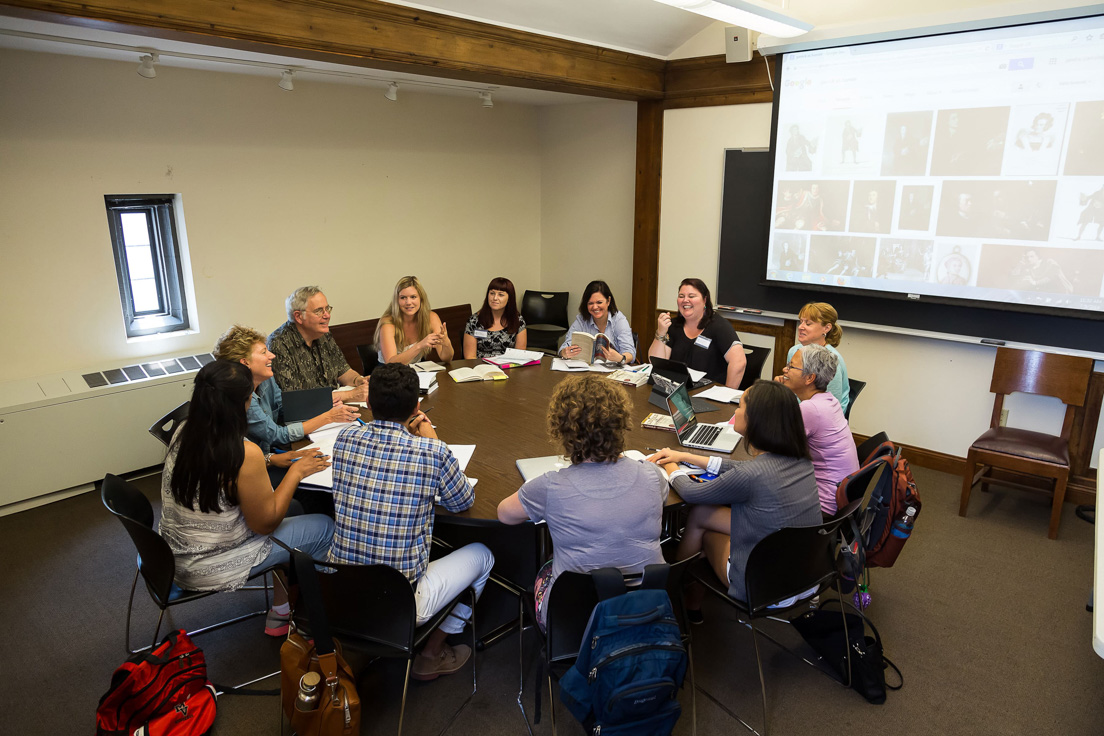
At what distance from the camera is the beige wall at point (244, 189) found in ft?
13.9

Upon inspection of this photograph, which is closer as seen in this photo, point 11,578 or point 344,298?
point 11,578

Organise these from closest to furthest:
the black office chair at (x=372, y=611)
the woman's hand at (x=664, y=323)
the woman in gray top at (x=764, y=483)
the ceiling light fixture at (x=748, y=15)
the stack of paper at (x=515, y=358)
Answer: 1. the black office chair at (x=372, y=611)
2. the woman in gray top at (x=764, y=483)
3. the ceiling light fixture at (x=748, y=15)
4. the stack of paper at (x=515, y=358)
5. the woman's hand at (x=664, y=323)

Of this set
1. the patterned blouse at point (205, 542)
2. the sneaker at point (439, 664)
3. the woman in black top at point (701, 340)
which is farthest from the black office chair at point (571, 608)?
the woman in black top at point (701, 340)

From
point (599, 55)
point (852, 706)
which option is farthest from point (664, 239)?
point (852, 706)

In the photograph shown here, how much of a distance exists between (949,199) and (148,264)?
536 cm

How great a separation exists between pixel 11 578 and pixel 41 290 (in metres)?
1.77

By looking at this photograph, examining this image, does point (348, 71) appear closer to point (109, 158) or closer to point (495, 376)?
point (109, 158)

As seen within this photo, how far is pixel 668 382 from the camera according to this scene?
146 inches

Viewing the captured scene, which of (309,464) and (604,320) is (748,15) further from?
(309,464)

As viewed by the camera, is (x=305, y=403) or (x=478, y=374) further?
(x=478, y=374)

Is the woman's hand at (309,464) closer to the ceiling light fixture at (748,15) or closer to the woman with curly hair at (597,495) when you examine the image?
the woman with curly hair at (597,495)

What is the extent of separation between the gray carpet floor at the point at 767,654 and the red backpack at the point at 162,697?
211 millimetres

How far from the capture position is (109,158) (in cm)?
446

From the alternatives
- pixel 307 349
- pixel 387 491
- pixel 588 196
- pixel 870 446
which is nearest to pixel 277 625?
pixel 387 491
